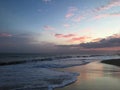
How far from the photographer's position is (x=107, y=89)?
11.1 m

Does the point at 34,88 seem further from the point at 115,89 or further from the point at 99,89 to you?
the point at 115,89

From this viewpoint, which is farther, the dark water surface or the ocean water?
the ocean water

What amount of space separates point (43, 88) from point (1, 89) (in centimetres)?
257

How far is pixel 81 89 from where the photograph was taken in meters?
11.2

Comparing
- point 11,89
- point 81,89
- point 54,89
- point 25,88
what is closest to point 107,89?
point 81,89

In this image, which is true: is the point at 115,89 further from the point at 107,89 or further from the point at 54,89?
the point at 54,89

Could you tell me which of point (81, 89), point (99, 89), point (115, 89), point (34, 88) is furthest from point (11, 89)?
point (115, 89)

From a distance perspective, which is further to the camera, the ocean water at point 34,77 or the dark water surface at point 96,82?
the ocean water at point 34,77

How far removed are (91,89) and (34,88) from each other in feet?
11.6

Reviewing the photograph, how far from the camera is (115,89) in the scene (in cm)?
1112

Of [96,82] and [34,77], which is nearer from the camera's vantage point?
[96,82]

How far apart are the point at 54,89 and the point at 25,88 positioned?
1.93 metres

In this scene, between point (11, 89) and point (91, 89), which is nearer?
point (91, 89)

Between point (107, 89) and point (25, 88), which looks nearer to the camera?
point (107, 89)
